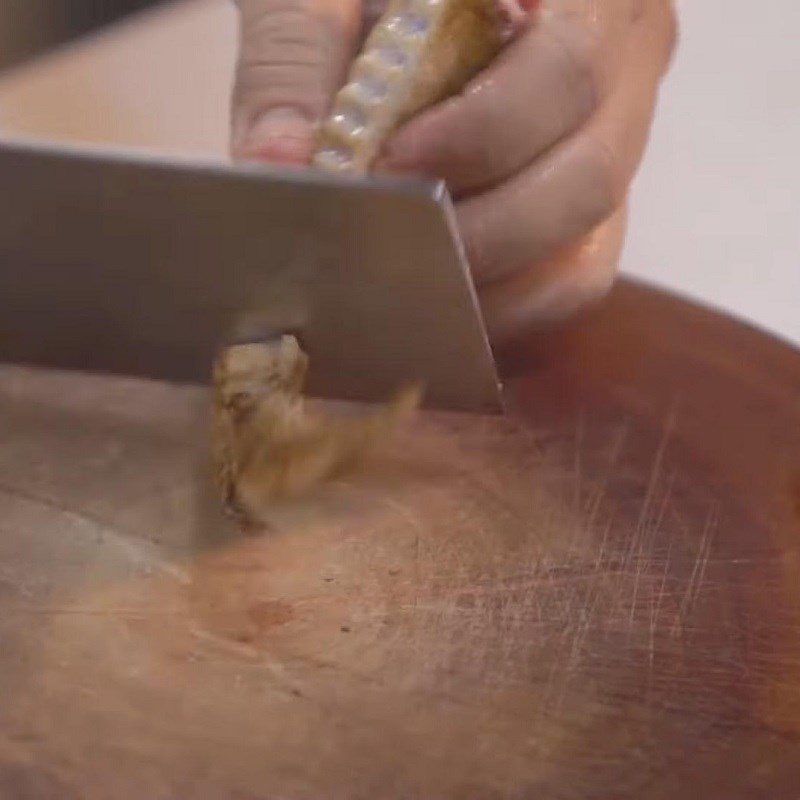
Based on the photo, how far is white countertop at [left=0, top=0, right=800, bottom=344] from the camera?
3.28 feet

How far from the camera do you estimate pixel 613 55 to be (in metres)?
0.73

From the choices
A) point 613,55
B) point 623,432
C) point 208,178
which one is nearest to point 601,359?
point 623,432

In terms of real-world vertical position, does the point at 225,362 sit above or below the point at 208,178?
below

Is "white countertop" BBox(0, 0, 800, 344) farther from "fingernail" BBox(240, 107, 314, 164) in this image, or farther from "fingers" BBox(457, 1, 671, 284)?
"fingernail" BBox(240, 107, 314, 164)

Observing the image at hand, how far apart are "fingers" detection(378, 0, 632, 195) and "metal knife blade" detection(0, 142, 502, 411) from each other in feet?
0.20

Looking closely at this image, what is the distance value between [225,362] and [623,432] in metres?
0.22

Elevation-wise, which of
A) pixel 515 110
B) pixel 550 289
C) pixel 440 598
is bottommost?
pixel 440 598

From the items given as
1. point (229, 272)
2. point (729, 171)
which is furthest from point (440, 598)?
point (729, 171)

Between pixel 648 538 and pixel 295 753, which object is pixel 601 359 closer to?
pixel 648 538

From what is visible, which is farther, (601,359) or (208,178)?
(601,359)

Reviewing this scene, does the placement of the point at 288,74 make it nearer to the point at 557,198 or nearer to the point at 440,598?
the point at 557,198

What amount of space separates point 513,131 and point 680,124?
1.73 ft

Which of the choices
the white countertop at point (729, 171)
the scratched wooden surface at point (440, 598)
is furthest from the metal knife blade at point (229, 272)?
the white countertop at point (729, 171)

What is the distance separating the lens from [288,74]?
0.66 m
